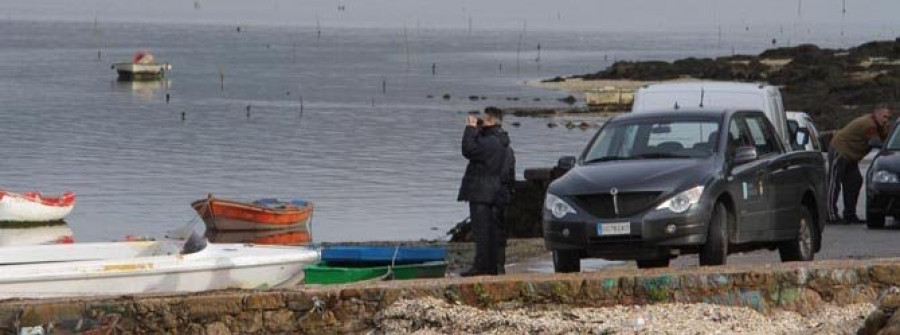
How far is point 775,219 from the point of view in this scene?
1773 centimetres

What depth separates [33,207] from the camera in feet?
130

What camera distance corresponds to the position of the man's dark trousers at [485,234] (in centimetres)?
1838

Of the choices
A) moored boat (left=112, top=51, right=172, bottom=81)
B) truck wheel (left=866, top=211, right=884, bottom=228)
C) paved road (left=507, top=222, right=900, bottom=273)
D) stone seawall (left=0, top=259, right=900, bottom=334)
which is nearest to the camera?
stone seawall (left=0, top=259, right=900, bottom=334)

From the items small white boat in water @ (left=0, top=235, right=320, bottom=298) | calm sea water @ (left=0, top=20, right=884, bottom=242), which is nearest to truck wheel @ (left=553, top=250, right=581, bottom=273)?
small white boat in water @ (left=0, top=235, right=320, bottom=298)

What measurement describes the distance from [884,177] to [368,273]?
805cm

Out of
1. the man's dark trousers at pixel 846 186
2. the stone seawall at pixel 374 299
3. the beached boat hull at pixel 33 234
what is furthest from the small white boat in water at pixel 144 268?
the beached boat hull at pixel 33 234

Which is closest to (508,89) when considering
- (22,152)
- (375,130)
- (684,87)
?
(375,130)

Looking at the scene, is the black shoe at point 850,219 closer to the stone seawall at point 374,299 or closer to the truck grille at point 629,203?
the truck grille at point 629,203

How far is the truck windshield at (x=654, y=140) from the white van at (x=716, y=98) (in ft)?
15.3

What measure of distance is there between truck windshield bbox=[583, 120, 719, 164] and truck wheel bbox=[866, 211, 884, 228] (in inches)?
246

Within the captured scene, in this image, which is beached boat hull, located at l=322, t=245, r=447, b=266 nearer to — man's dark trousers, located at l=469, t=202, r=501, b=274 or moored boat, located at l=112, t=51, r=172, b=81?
man's dark trousers, located at l=469, t=202, r=501, b=274

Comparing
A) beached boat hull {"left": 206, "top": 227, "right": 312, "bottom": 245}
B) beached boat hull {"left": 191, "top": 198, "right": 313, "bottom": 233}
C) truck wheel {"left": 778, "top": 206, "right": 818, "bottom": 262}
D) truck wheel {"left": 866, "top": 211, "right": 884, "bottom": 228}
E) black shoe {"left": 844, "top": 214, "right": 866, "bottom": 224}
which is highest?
truck wheel {"left": 778, "top": 206, "right": 818, "bottom": 262}

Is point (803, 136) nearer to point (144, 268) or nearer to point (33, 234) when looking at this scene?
point (144, 268)

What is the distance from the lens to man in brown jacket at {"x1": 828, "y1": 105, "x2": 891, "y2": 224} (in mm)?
24469
